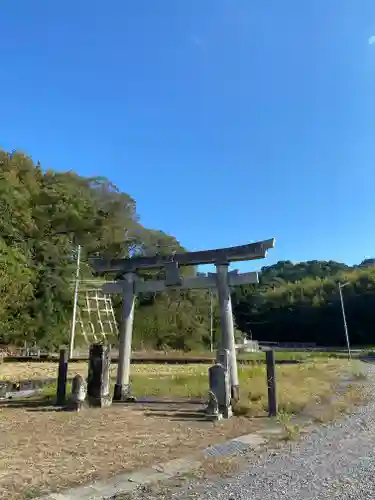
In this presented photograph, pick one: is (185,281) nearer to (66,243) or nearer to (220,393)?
(220,393)

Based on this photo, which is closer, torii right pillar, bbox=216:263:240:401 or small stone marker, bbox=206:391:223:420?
small stone marker, bbox=206:391:223:420

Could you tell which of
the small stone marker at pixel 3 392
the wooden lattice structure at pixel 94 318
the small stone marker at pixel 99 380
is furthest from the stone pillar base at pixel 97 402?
the wooden lattice structure at pixel 94 318

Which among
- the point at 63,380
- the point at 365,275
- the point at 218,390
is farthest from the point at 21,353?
the point at 365,275

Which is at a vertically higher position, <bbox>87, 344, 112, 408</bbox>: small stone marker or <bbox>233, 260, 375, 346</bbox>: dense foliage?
<bbox>233, 260, 375, 346</bbox>: dense foliage

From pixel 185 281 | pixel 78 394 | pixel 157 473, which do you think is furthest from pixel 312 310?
pixel 157 473

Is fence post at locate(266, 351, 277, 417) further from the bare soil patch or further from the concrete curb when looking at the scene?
the concrete curb

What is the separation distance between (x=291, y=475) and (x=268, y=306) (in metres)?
62.3

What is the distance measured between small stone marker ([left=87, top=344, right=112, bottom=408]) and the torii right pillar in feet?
7.52

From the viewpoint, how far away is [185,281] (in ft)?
31.6

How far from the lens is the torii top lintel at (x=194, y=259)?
8.66m

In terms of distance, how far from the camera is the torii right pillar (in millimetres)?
8375

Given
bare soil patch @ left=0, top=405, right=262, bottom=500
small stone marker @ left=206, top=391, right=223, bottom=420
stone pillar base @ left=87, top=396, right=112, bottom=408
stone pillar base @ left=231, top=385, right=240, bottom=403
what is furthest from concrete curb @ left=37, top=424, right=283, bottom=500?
stone pillar base @ left=87, top=396, right=112, bottom=408

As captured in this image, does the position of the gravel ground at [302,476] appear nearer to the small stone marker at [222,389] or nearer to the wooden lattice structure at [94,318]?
the small stone marker at [222,389]

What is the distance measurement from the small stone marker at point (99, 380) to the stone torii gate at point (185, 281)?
79 centimetres
